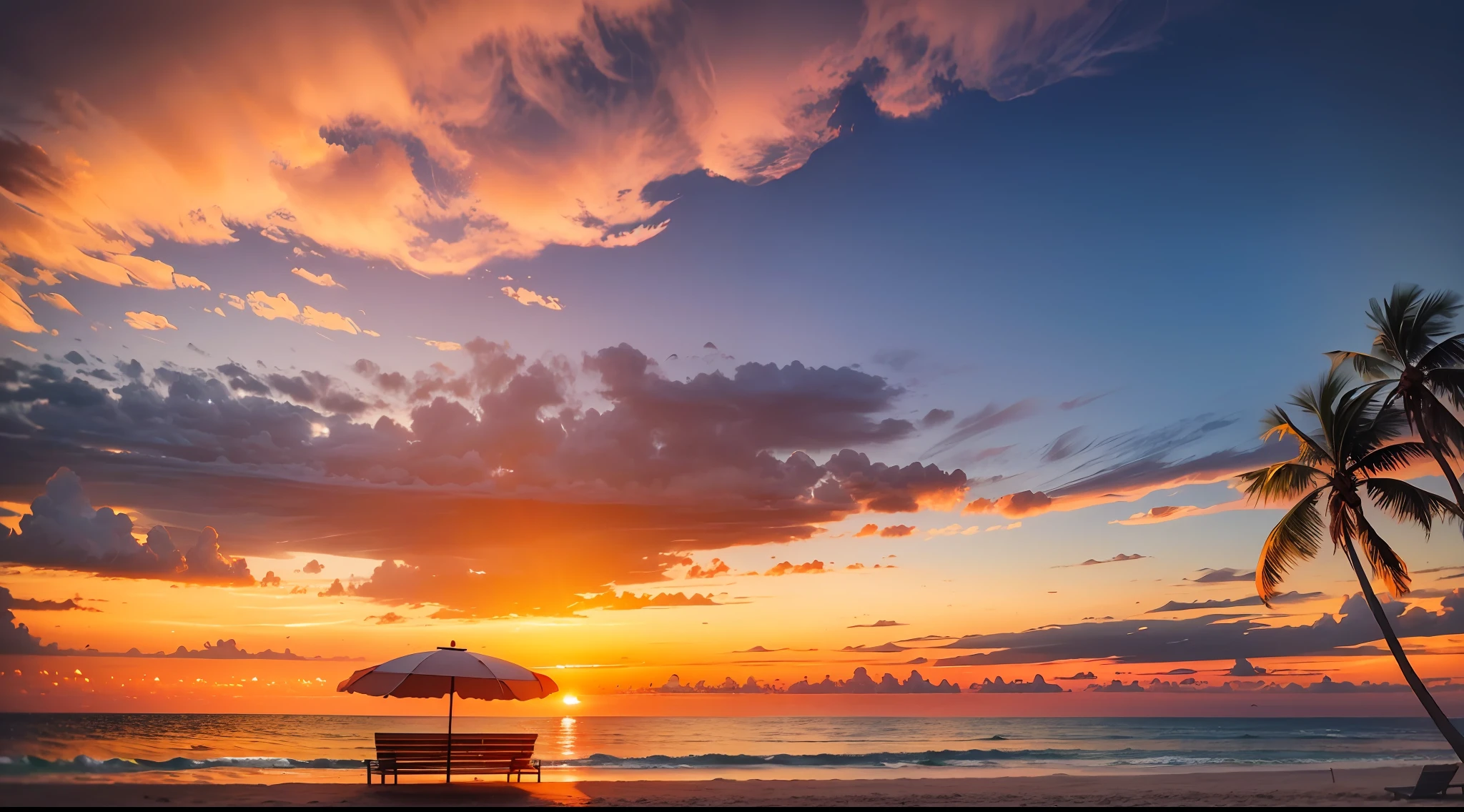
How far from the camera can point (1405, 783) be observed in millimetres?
19922

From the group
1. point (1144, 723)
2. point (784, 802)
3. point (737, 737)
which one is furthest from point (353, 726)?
point (1144, 723)

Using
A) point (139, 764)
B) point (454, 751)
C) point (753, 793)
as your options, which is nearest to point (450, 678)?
point (454, 751)

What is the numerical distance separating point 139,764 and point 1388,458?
116 ft

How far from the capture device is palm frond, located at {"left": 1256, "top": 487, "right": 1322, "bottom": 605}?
1988 centimetres

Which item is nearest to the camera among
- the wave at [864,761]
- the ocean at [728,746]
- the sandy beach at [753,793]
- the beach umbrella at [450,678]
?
the sandy beach at [753,793]

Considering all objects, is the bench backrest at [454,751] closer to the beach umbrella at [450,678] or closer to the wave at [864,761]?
the beach umbrella at [450,678]

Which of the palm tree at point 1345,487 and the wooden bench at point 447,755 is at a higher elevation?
the palm tree at point 1345,487

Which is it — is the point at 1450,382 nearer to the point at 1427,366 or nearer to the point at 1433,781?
the point at 1427,366

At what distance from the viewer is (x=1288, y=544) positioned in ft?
66.2

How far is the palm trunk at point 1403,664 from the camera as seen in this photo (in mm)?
17462

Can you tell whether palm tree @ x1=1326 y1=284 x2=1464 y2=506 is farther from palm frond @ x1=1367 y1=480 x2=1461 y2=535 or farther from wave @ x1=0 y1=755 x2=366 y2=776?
wave @ x1=0 y1=755 x2=366 y2=776

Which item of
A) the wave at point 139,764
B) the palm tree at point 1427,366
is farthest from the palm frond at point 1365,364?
the wave at point 139,764

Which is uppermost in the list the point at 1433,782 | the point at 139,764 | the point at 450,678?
the point at 450,678

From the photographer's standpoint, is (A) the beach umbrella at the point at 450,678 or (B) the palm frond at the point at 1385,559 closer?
(A) the beach umbrella at the point at 450,678
